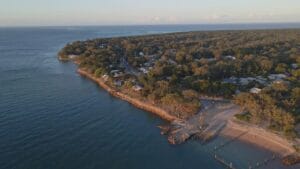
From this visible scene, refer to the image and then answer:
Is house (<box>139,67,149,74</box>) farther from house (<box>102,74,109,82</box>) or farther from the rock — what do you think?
the rock

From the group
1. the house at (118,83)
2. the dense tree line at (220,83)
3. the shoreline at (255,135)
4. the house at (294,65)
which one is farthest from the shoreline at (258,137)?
the house at (294,65)

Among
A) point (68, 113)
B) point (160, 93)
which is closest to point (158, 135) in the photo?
point (160, 93)

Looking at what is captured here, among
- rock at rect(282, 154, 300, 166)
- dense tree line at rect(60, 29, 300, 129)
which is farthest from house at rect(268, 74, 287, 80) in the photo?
rock at rect(282, 154, 300, 166)

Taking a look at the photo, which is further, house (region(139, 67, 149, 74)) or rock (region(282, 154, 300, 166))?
house (region(139, 67, 149, 74))

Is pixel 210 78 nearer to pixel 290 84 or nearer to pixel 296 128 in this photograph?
pixel 290 84

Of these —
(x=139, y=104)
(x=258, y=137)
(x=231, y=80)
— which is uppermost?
(x=231, y=80)

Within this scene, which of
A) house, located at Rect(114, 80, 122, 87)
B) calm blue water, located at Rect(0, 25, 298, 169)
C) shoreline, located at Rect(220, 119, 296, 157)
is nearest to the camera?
calm blue water, located at Rect(0, 25, 298, 169)

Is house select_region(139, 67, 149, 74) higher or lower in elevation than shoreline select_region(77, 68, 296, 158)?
higher

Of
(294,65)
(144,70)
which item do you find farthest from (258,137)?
(294,65)

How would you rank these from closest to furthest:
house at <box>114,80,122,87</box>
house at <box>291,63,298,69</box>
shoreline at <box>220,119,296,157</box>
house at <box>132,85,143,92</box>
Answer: shoreline at <box>220,119,296,157</box>, house at <box>132,85,143,92</box>, house at <box>114,80,122,87</box>, house at <box>291,63,298,69</box>

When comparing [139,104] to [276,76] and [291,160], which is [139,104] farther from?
[276,76]

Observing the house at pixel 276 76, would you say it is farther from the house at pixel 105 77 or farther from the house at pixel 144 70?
the house at pixel 105 77
